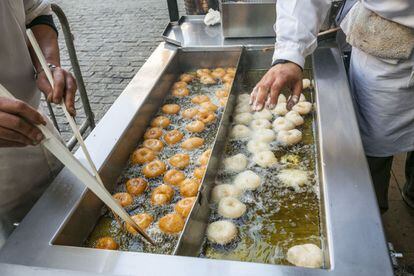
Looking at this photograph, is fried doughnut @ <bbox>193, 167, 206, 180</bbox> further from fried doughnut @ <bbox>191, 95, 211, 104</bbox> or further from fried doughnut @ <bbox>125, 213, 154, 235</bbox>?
fried doughnut @ <bbox>191, 95, 211, 104</bbox>

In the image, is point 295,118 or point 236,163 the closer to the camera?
point 236,163

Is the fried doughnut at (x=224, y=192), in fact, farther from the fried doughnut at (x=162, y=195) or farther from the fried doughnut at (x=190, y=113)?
the fried doughnut at (x=190, y=113)

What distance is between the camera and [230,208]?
2008mm

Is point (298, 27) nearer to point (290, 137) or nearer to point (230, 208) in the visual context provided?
point (290, 137)

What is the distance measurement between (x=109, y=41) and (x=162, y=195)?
21.1 ft

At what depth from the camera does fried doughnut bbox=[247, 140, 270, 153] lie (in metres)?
2.47

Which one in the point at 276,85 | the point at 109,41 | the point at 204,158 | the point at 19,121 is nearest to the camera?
the point at 19,121

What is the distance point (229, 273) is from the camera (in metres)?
1.37

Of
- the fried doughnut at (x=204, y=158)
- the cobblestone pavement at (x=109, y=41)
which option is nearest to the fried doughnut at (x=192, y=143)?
the fried doughnut at (x=204, y=158)

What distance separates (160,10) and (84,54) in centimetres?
288

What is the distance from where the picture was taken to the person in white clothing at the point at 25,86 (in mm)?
1914

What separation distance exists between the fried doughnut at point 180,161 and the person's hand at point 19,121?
1.17 metres

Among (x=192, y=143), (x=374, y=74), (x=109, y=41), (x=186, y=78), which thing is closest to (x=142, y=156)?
(x=192, y=143)

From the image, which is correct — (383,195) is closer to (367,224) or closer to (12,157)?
(367,224)
